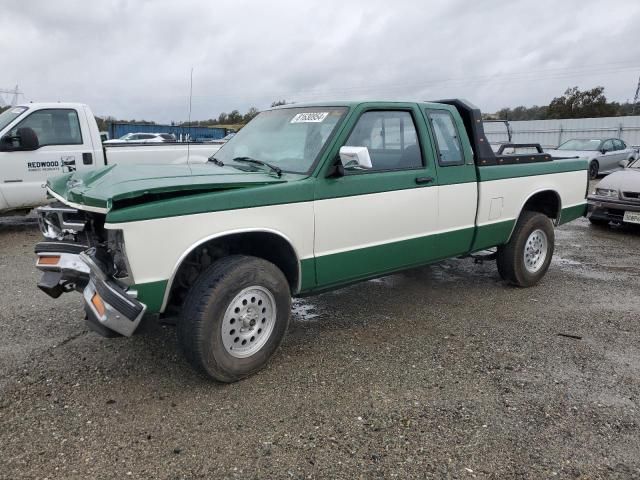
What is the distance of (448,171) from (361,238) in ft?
3.88

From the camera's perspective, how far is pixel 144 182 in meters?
3.17

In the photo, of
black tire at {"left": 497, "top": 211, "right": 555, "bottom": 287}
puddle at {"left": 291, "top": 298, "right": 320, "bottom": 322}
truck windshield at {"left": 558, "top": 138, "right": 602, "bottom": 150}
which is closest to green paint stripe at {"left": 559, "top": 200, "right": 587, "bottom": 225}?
black tire at {"left": 497, "top": 211, "right": 555, "bottom": 287}

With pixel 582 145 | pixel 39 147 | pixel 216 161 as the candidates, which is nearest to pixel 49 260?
pixel 216 161

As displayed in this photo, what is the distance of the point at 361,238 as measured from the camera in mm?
4078

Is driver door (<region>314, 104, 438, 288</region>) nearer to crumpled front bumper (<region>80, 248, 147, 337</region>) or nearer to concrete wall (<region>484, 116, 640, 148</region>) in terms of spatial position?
crumpled front bumper (<region>80, 248, 147, 337</region>)

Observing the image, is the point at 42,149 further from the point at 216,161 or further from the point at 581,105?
the point at 581,105

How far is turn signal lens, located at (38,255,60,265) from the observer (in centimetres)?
347

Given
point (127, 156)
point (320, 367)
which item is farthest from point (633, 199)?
point (127, 156)

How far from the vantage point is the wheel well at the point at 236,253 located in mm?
3535

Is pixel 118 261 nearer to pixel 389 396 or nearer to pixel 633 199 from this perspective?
pixel 389 396

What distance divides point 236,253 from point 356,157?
42.9 inches

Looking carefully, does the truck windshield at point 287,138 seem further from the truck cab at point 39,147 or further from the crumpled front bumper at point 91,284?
the truck cab at point 39,147

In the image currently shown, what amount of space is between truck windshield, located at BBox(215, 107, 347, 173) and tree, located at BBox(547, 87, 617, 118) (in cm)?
4910

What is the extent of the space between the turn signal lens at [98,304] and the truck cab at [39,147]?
18.4ft
